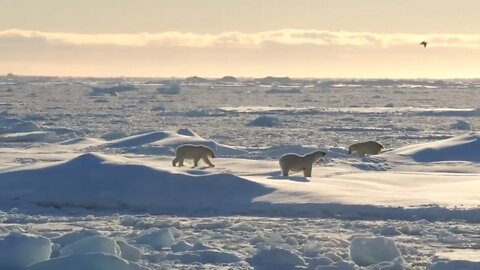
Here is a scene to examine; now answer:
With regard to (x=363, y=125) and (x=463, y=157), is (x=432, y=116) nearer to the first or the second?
(x=363, y=125)

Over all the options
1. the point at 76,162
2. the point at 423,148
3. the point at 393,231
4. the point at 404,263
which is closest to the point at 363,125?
the point at 423,148

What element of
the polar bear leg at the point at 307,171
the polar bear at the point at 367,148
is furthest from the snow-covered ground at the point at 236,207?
the polar bear at the point at 367,148

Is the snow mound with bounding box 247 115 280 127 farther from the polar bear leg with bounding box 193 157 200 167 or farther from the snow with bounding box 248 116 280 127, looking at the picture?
the polar bear leg with bounding box 193 157 200 167

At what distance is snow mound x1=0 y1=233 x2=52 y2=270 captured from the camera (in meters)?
6.72

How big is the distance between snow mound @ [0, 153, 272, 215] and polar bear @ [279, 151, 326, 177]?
4.78ft

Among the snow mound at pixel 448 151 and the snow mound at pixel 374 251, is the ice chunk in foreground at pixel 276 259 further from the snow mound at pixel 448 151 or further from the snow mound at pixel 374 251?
the snow mound at pixel 448 151

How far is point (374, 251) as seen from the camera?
23.3ft

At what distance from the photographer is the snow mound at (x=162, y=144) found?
16875 mm

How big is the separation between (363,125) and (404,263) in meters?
18.6

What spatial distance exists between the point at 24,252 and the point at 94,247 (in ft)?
1.69

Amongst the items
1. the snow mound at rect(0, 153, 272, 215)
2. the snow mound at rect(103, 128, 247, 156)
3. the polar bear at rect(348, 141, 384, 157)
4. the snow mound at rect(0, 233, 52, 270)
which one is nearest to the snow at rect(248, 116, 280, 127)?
the snow mound at rect(103, 128, 247, 156)

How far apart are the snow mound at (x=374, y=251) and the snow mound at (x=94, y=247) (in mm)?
1838

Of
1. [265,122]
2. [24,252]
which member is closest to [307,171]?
[24,252]

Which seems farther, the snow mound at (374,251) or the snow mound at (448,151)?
the snow mound at (448,151)
